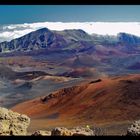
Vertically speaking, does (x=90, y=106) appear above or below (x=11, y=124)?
below

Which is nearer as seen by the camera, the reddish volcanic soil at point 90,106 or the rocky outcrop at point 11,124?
the rocky outcrop at point 11,124

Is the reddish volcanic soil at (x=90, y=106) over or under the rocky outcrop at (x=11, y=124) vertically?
under

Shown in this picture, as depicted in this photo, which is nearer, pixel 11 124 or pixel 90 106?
pixel 11 124

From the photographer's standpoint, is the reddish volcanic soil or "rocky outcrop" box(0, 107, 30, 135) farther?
the reddish volcanic soil

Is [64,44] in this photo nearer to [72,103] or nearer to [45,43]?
[45,43]

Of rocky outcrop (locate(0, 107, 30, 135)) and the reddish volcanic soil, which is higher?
rocky outcrop (locate(0, 107, 30, 135))
